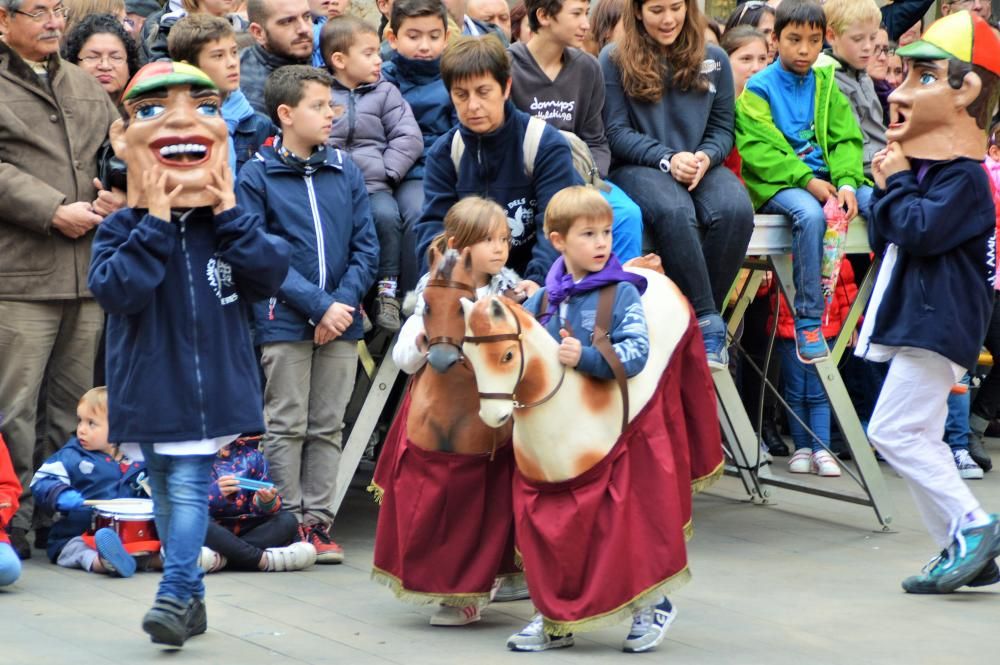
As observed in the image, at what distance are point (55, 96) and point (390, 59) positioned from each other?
1686mm

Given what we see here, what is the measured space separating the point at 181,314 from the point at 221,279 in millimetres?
184

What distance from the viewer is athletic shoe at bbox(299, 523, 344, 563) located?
6691mm

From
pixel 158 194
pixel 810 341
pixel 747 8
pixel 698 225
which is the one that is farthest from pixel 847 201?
pixel 158 194

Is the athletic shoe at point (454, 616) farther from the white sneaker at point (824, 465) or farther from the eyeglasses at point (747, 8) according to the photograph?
the eyeglasses at point (747, 8)

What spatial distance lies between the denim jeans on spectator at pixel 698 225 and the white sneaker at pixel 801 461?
196 centimetres

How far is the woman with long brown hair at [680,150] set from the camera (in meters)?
6.96

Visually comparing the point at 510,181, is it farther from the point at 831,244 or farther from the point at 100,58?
the point at 100,58

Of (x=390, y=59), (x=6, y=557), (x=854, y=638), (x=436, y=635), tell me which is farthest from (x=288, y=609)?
(x=390, y=59)

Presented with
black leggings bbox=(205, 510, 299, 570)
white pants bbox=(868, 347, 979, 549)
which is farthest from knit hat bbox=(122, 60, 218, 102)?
white pants bbox=(868, 347, 979, 549)

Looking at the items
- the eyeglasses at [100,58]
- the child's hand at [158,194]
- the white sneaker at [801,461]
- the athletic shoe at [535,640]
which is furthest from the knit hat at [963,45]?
the eyeglasses at [100,58]

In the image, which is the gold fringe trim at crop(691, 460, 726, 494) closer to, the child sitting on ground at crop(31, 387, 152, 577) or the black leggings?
the black leggings

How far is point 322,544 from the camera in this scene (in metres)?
6.74

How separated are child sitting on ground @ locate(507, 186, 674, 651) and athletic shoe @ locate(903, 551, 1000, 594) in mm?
1339

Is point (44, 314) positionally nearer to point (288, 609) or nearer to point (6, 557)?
point (6, 557)
